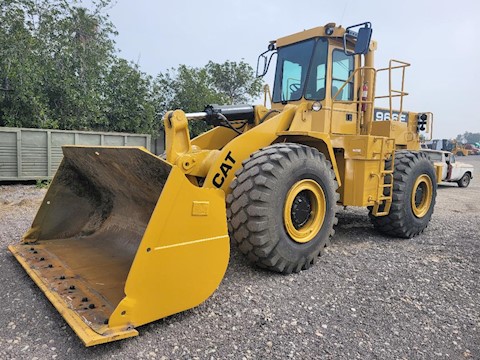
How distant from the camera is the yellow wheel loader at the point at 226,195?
8.89 ft

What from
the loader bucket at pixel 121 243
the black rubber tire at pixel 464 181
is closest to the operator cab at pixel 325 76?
the loader bucket at pixel 121 243

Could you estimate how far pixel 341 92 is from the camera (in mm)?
5039

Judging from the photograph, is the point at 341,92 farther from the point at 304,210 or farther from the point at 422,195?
the point at 422,195

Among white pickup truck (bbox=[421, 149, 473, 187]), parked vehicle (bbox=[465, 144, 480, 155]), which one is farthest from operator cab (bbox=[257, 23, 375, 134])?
parked vehicle (bbox=[465, 144, 480, 155])

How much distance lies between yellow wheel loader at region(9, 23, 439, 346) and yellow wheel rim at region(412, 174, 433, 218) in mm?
20

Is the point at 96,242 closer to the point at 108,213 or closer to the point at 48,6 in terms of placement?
the point at 108,213

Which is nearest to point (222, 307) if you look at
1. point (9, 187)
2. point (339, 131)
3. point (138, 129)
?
point (339, 131)

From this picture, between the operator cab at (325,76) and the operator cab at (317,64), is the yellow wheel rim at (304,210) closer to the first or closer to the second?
the operator cab at (325,76)

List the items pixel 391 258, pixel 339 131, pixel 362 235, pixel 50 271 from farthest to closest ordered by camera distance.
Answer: pixel 362 235 < pixel 339 131 < pixel 391 258 < pixel 50 271

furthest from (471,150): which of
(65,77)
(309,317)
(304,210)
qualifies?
(309,317)

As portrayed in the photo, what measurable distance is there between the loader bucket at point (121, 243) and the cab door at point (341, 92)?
236 cm

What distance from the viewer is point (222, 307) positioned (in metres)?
3.02

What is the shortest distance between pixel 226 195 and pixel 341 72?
2491mm

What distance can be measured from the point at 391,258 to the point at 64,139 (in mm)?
10070
